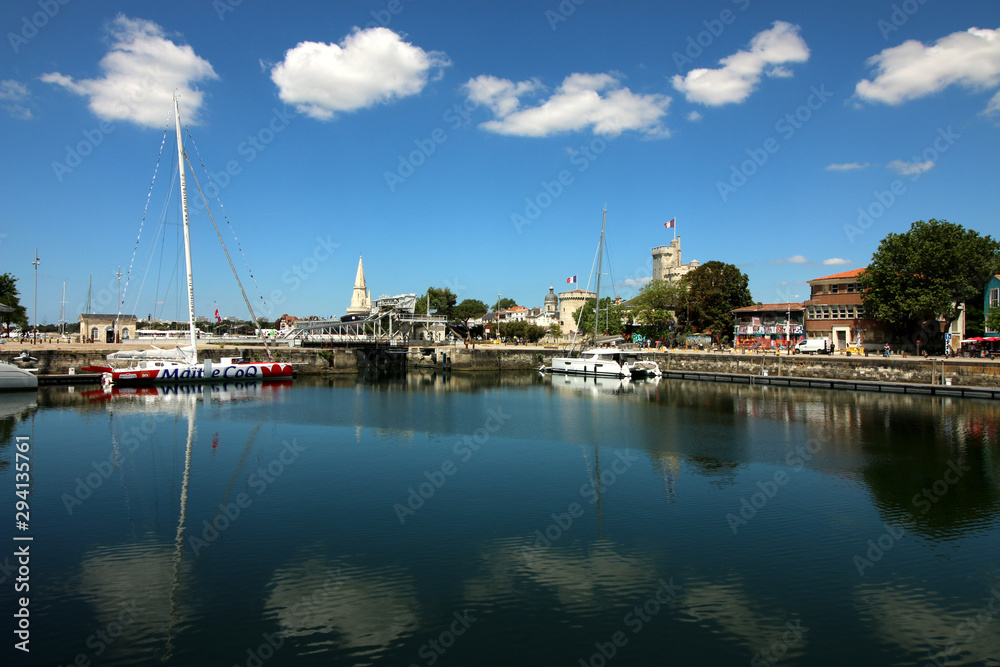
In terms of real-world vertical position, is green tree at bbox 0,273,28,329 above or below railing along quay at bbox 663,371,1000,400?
above

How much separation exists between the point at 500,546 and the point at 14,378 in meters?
37.9

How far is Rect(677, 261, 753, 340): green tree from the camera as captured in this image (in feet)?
220

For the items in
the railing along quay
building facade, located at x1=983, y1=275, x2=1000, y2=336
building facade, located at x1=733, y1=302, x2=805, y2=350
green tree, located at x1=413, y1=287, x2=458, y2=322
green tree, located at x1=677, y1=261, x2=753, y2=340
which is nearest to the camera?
the railing along quay

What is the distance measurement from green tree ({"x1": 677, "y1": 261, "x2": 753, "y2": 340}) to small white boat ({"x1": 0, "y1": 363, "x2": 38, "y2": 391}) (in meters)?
62.8

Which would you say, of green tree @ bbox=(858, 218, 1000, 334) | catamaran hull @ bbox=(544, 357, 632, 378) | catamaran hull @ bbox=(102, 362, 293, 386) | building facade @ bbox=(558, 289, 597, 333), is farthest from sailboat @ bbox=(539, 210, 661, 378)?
building facade @ bbox=(558, 289, 597, 333)

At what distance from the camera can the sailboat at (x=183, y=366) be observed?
38781mm

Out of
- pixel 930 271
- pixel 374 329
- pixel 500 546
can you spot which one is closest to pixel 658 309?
pixel 930 271

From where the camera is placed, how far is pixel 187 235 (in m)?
39.0

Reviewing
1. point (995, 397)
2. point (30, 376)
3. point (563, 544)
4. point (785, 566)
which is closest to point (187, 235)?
point (30, 376)

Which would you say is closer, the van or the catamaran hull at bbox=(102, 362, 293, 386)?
the catamaran hull at bbox=(102, 362, 293, 386)

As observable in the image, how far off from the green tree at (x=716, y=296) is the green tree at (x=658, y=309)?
4.09 m

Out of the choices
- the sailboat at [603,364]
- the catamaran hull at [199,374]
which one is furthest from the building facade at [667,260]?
the catamaran hull at [199,374]

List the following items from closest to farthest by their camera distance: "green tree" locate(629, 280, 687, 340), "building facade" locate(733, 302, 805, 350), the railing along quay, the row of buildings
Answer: the railing along quay
the row of buildings
"building facade" locate(733, 302, 805, 350)
"green tree" locate(629, 280, 687, 340)

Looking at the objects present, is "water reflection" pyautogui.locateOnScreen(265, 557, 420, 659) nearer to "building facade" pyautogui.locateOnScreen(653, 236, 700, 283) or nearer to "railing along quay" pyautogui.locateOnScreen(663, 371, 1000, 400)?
"railing along quay" pyautogui.locateOnScreen(663, 371, 1000, 400)
